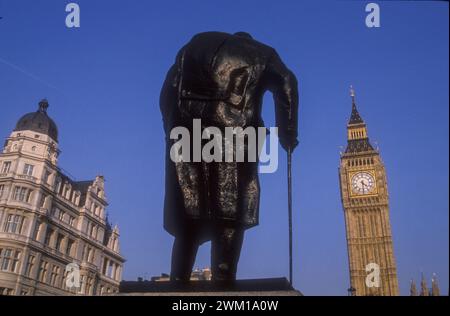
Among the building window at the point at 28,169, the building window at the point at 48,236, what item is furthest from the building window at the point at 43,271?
the building window at the point at 28,169

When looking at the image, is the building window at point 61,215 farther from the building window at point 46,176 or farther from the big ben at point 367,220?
the big ben at point 367,220

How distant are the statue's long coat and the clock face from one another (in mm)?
77523

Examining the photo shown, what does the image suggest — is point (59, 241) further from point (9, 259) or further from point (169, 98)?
A: point (169, 98)

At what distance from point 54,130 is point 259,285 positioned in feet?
148

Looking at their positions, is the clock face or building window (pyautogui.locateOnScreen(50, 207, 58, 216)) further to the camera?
the clock face

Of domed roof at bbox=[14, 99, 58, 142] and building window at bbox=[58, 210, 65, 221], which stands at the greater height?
domed roof at bbox=[14, 99, 58, 142]

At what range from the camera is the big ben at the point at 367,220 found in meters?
73.2

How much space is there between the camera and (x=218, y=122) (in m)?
4.02

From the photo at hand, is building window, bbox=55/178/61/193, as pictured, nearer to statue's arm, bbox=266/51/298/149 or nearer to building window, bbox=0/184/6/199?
building window, bbox=0/184/6/199

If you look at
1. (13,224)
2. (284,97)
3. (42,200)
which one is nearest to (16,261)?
(13,224)

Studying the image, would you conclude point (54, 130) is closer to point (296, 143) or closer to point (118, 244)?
point (118, 244)

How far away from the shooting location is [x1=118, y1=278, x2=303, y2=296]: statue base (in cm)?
334

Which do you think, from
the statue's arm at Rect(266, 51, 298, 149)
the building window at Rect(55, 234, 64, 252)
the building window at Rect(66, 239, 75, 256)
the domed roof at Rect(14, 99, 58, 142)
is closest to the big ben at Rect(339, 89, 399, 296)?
the building window at Rect(66, 239, 75, 256)

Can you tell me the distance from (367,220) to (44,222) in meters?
56.8
